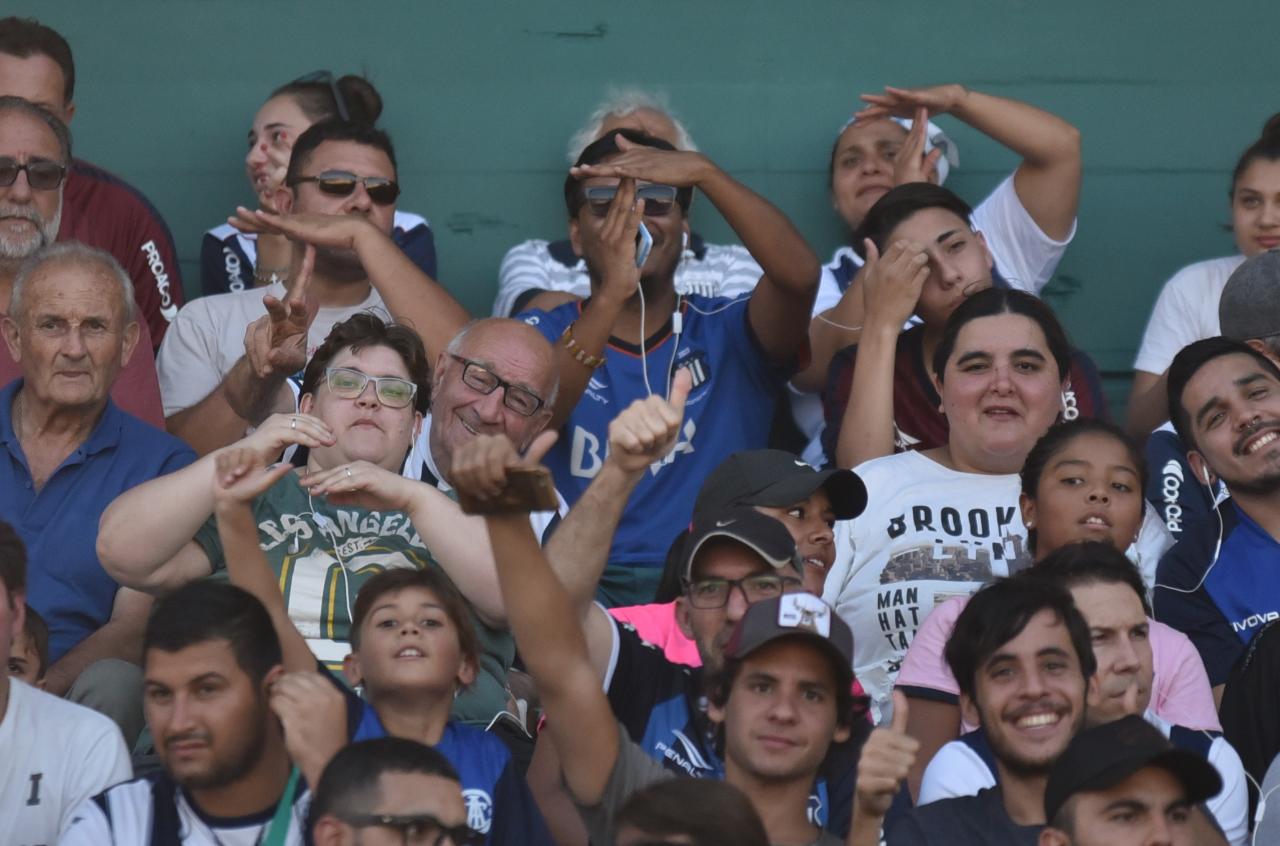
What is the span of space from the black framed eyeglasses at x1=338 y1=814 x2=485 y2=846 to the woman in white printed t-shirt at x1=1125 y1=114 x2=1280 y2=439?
3215 mm

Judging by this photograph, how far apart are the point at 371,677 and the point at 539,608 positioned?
0.55 meters

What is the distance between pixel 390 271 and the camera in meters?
5.32

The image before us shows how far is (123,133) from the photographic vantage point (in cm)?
662

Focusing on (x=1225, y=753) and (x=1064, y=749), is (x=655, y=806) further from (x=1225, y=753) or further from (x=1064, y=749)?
(x=1225, y=753)

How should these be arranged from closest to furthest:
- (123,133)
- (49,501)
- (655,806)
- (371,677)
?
(655,806) < (371,677) < (49,501) < (123,133)

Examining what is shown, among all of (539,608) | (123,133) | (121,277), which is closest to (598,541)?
(539,608)

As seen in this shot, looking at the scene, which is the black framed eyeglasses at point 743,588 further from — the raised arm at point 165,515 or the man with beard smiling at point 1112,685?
the raised arm at point 165,515

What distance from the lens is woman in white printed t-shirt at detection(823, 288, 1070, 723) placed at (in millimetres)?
4676

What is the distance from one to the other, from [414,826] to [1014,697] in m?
1.22

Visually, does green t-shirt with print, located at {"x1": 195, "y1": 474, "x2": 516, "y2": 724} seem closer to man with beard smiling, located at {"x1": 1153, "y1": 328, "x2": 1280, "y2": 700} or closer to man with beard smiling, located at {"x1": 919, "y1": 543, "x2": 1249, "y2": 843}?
man with beard smiling, located at {"x1": 919, "y1": 543, "x2": 1249, "y2": 843}

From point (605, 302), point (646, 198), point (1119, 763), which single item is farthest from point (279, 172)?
point (1119, 763)

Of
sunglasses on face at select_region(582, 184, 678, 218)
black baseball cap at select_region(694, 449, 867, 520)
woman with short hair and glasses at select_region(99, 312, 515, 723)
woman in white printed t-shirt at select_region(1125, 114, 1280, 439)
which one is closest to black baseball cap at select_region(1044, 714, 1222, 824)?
black baseball cap at select_region(694, 449, 867, 520)

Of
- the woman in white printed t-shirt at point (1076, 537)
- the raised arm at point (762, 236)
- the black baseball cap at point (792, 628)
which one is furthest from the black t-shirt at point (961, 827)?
the raised arm at point (762, 236)

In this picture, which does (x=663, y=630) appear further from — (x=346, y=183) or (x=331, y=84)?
(x=331, y=84)
